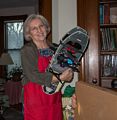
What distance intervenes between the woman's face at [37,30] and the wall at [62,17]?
2.08 ft

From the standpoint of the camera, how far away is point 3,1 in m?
6.04

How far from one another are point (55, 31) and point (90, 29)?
30 cm

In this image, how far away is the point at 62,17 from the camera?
227 centimetres

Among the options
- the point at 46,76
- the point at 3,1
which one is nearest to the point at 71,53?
the point at 46,76

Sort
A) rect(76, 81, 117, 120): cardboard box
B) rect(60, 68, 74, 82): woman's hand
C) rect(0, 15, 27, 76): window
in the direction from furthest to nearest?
1. rect(0, 15, 27, 76): window
2. rect(60, 68, 74, 82): woman's hand
3. rect(76, 81, 117, 120): cardboard box

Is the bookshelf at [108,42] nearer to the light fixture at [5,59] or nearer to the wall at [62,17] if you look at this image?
the wall at [62,17]

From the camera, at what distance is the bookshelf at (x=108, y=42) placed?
237 cm

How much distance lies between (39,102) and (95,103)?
1.03 metres

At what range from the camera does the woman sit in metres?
1.48

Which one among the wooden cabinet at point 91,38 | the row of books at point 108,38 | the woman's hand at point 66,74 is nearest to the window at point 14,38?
the row of books at point 108,38

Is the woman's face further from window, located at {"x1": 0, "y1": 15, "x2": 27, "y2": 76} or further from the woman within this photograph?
window, located at {"x1": 0, "y1": 15, "x2": 27, "y2": 76}

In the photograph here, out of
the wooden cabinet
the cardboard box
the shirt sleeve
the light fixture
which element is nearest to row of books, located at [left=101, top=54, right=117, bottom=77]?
the wooden cabinet

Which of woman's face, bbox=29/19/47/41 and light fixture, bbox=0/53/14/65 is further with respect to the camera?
light fixture, bbox=0/53/14/65

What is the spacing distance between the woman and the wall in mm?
594
